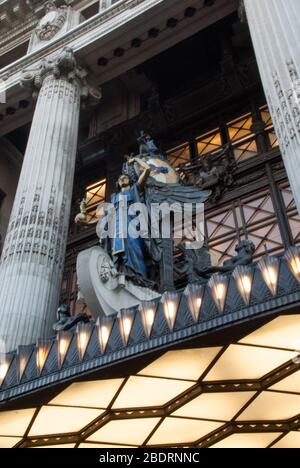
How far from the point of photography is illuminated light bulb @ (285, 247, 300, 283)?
23.6 ft

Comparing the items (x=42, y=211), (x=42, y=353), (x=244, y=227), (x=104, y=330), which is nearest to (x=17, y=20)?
(x=42, y=211)

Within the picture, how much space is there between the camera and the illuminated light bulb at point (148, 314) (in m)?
7.88

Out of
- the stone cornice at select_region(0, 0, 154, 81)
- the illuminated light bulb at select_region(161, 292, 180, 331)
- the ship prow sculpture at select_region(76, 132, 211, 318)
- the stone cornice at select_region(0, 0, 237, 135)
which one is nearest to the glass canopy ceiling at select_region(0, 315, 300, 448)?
the illuminated light bulb at select_region(161, 292, 180, 331)

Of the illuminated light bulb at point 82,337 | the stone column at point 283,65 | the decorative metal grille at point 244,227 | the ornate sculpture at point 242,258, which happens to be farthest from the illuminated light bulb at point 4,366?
the decorative metal grille at point 244,227

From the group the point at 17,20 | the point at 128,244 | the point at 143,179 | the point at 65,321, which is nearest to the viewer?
the point at 65,321

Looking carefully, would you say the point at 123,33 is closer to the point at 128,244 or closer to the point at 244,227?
A: the point at 244,227

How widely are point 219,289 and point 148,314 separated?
3.56 ft

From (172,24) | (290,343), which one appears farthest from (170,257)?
(172,24)

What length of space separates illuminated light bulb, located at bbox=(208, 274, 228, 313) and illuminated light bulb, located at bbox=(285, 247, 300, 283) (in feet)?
2.88

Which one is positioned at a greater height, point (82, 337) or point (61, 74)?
point (61, 74)

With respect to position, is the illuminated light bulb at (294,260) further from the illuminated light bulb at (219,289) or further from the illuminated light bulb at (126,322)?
the illuminated light bulb at (126,322)

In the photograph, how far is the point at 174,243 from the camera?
14.5 m

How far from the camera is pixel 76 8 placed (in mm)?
18953

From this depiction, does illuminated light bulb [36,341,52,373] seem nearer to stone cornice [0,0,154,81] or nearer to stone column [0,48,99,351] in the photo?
stone column [0,48,99,351]
